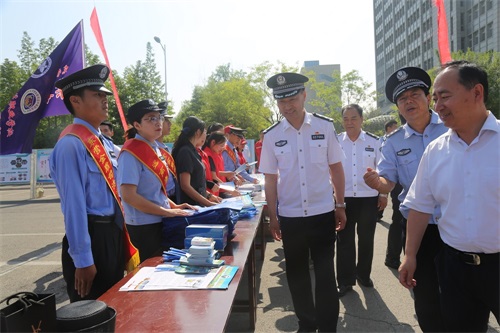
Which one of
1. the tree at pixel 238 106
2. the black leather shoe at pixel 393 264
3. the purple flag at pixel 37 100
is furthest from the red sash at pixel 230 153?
the tree at pixel 238 106

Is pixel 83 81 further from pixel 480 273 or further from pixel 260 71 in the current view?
pixel 260 71

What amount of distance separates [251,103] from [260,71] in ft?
10.4

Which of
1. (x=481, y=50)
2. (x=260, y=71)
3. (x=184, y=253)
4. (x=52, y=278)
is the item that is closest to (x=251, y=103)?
(x=260, y=71)

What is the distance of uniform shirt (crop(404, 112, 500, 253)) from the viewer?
183 cm

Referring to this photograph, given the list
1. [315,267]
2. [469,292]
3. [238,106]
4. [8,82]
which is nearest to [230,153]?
[315,267]

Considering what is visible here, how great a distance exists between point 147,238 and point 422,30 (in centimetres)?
6257

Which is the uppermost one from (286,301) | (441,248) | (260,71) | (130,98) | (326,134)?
(260,71)

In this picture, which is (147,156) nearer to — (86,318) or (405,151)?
(86,318)

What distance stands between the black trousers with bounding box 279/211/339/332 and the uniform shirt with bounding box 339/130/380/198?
4.43 feet

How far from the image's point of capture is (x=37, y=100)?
13.5ft

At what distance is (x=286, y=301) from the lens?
4.04 meters

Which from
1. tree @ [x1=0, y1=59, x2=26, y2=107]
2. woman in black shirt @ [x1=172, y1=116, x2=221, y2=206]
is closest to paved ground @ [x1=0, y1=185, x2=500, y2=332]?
woman in black shirt @ [x1=172, y1=116, x2=221, y2=206]

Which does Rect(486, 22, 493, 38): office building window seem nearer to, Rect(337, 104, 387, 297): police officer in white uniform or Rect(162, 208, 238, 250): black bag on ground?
Rect(337, 104, 387, 297): police officer in white uniform

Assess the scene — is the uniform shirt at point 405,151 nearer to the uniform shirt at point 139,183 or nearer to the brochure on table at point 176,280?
the brochure on table at point 176,280
